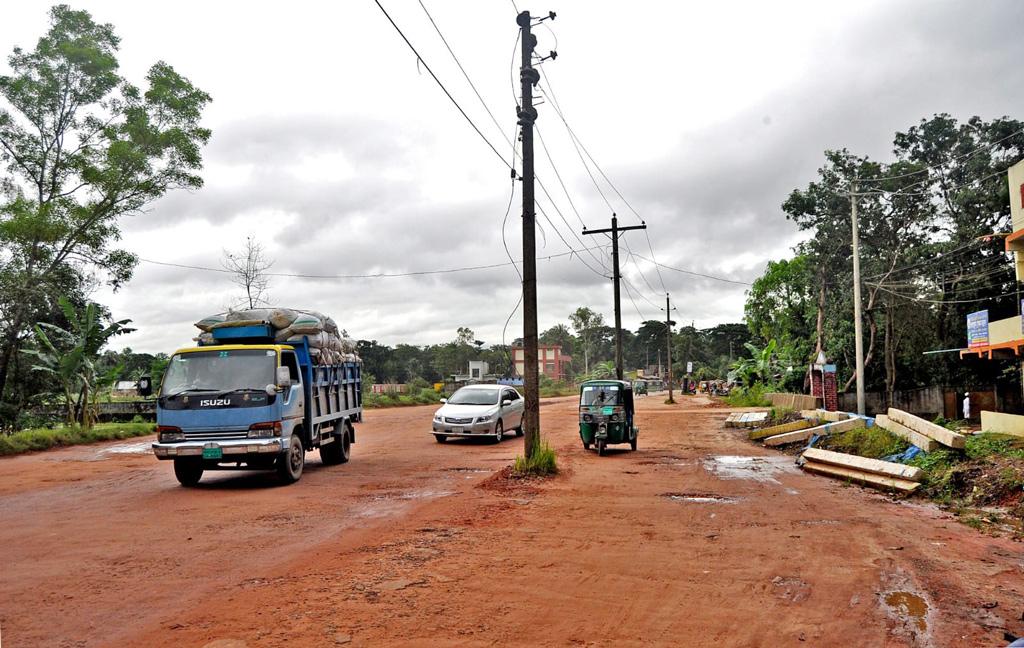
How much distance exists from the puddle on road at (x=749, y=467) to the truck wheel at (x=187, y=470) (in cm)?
961

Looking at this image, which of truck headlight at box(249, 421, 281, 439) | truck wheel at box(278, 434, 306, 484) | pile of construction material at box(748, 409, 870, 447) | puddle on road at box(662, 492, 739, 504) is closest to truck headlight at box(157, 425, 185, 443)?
truck headlight at box(249, 421, 281, 439)

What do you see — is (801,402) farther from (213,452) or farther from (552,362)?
(552,362)

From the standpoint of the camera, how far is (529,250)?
14070 millimetres

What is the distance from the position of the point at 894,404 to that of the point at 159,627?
38393mm

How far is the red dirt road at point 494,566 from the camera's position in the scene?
16.3 ft

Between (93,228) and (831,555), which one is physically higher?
(93,228)

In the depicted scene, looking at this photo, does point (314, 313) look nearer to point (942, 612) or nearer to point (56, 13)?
point (942, 612)

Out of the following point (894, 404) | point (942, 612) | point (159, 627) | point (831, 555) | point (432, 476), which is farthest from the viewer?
point (894, 404)

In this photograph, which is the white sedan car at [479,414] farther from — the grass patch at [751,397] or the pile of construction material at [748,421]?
the grass patch at [751,397]

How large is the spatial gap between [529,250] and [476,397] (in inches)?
336

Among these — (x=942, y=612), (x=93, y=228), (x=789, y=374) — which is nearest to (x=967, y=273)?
(x=789, y=374)

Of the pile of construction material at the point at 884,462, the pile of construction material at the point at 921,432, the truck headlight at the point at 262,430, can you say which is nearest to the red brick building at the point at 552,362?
the pile of construction material at the point at 884,462

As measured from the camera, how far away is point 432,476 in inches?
535

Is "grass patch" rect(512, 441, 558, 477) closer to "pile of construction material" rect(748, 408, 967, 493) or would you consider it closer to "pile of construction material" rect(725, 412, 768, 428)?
"pile of construction material" rect(748, 408, 967, 493)
